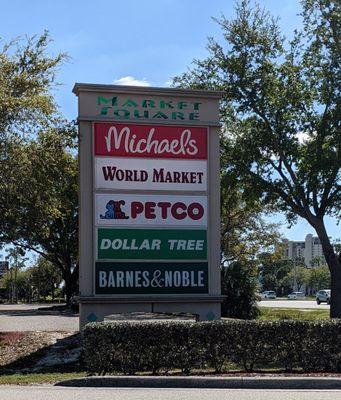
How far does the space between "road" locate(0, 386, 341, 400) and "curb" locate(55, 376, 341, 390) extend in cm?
42

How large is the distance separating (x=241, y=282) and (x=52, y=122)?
16457 mm

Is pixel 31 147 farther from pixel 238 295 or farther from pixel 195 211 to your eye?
pixel 238 295

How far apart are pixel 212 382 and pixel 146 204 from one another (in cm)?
613

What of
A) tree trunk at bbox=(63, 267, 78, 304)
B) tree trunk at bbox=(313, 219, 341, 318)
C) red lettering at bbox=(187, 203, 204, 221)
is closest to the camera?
red lettering at bbox=(187, 203, 204, 221)

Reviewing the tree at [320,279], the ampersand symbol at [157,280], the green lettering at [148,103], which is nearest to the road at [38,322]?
the ampersand symbol at [157,280]

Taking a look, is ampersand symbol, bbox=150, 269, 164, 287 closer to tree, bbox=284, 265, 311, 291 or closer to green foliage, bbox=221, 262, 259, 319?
green foliage, bbox=221, 262, 259, 319

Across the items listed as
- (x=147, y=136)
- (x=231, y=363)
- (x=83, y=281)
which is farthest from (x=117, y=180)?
(x=231, y=363)

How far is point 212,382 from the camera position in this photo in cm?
1110

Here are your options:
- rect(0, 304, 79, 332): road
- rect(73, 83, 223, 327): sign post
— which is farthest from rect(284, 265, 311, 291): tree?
rect(73, 83, 223, 327): sign post

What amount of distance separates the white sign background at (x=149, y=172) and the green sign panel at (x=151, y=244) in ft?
3.69

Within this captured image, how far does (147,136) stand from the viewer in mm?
16438

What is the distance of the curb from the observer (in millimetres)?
10906

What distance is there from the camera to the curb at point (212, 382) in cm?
1091

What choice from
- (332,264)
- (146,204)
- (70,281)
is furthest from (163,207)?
(70,281)
